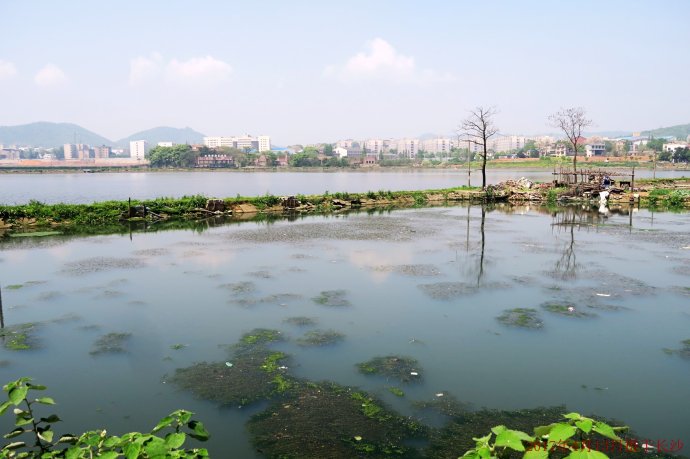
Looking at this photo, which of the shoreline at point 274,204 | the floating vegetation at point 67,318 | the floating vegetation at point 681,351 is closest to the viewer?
the floating vegetation at point 681,351

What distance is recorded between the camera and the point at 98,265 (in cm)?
1752

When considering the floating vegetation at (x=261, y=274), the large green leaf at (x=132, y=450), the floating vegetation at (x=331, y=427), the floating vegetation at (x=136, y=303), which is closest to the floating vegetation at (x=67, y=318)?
the floating vegetation at (x=136, y=303)

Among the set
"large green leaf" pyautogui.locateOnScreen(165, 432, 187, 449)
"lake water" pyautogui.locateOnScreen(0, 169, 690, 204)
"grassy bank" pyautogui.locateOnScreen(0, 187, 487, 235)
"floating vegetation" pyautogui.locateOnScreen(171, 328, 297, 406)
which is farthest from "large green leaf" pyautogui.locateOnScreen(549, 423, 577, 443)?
"lake water" pyautogui.locateOnScreen(0, 169, 690, 204)

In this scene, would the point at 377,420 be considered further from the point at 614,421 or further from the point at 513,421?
the point at 614,421

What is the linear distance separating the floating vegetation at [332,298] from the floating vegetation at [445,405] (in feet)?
17.1

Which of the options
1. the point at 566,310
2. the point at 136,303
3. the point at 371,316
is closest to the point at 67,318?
the point at 136,303

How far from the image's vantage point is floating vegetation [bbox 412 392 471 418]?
7590mm

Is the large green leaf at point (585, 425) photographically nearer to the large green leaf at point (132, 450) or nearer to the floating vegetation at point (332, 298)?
the large green leaf at point (132, 450)

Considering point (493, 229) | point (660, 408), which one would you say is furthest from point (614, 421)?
point (493, 229)

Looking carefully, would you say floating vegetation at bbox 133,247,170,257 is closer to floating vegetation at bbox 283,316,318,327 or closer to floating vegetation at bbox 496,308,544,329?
floating vegetation at bbox 283,316,318,327

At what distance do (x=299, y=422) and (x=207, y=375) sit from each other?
7.89ft

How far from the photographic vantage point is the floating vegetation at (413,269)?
16172mm

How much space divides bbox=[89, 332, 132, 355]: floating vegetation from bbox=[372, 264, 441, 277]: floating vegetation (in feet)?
28.5

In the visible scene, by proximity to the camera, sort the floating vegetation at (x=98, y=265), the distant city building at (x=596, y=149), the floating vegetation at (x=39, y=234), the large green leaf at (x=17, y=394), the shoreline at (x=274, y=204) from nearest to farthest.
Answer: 1. the large green leaf at (x=17, y=394)
2. the floating vegetation at (x=98, y=265)
3. the floating vegetation at (x=39, y=234)
4. the shoreline at (x=274, y=204)
5. the distant city building at (x=596, y=149)
